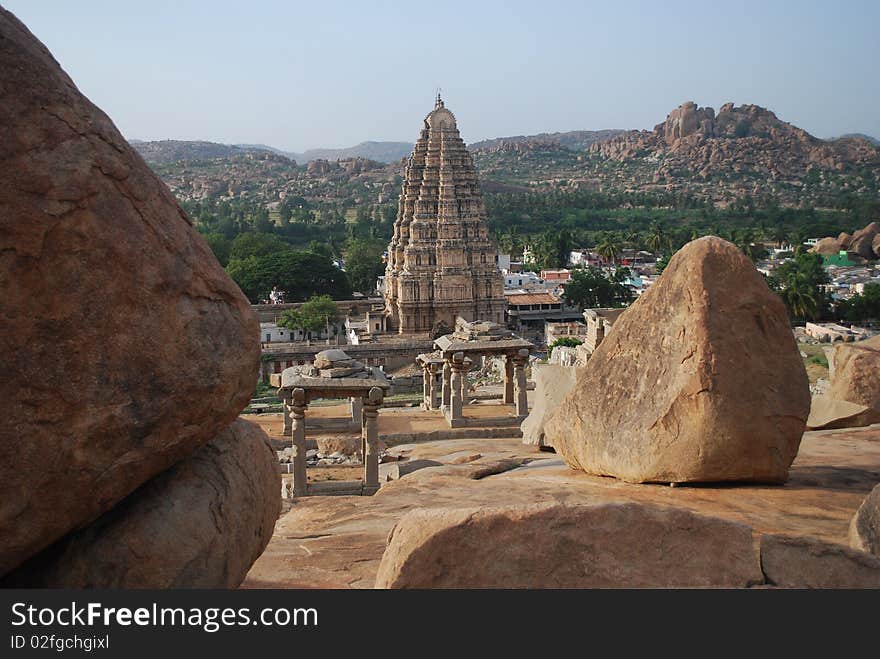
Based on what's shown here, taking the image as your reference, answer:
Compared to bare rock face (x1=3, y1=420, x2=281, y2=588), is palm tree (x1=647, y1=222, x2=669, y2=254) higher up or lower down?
lower down

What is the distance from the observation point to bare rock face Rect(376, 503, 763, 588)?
4359mm

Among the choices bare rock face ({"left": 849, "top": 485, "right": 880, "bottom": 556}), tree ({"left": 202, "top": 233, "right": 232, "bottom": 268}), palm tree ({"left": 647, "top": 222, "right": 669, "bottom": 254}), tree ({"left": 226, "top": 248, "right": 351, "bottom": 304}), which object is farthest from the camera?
palm tree ({"left": 647, "top": 222, "right": 669, "bottom": 254})

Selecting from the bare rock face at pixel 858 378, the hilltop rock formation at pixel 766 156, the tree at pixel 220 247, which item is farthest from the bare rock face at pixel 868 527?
the hilltop rock formation at pixel 766 156

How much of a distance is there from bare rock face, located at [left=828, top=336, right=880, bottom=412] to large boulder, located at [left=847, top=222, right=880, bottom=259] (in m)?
66.2

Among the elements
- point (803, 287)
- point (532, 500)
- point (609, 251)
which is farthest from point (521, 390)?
point (609, 251)

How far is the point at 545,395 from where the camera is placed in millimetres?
12648

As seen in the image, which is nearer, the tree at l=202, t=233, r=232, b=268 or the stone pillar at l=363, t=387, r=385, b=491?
the stone pillar at l=363, t=387, r=385, b=491

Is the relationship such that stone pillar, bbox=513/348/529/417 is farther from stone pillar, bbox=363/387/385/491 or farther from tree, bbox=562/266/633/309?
tree, bbox=562/266/633/309

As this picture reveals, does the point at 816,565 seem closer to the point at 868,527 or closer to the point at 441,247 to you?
the point at 868,527

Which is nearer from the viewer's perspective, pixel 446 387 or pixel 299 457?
pixel 299 457

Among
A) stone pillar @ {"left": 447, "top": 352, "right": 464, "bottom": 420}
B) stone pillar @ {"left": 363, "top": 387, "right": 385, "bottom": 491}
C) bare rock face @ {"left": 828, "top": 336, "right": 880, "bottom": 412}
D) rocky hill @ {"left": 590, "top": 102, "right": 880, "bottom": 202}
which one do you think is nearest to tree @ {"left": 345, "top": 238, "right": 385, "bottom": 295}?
stone pillar @ {"left": 447, "top": 352, "right": 464, "bottom": 420}

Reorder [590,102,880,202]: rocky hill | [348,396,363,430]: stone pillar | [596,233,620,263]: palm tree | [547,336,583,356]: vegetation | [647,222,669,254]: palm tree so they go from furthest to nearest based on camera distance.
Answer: [590,102,880,202]: rocky hill
[647,222,669,254]: palm tree
[596,233,620,263]: palm tree
[547,336,583,356]: vegetation
[348,396,363,430]: stone pillar

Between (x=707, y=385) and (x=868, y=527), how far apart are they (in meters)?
1.83

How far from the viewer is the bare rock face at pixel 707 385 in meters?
6.91
